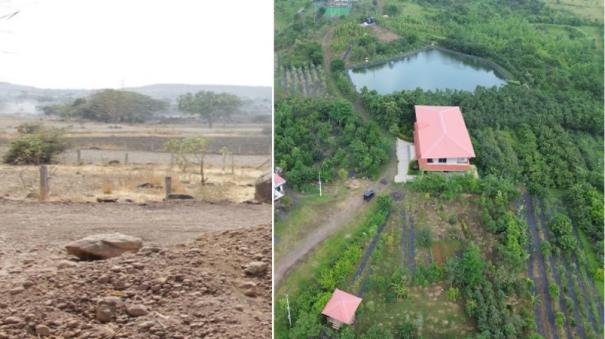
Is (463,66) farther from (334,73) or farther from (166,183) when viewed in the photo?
(166,183)

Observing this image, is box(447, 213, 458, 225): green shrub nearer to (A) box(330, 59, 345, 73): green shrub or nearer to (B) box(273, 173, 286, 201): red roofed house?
(B) box(273, 173, 286, 201): red roofed house

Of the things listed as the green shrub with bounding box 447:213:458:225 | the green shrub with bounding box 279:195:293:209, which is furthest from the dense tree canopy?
the green shrub with bounding box 447:213:458:225

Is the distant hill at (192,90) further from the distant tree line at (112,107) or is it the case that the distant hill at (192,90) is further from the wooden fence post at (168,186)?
the wooden fence post at (168,186)

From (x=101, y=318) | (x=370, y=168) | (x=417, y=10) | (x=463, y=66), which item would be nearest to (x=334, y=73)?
(x=463, y=66)

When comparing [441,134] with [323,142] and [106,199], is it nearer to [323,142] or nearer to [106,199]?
[323,142]

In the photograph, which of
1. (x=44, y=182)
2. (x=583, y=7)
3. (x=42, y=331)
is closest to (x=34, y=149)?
(x=44, y=182)
